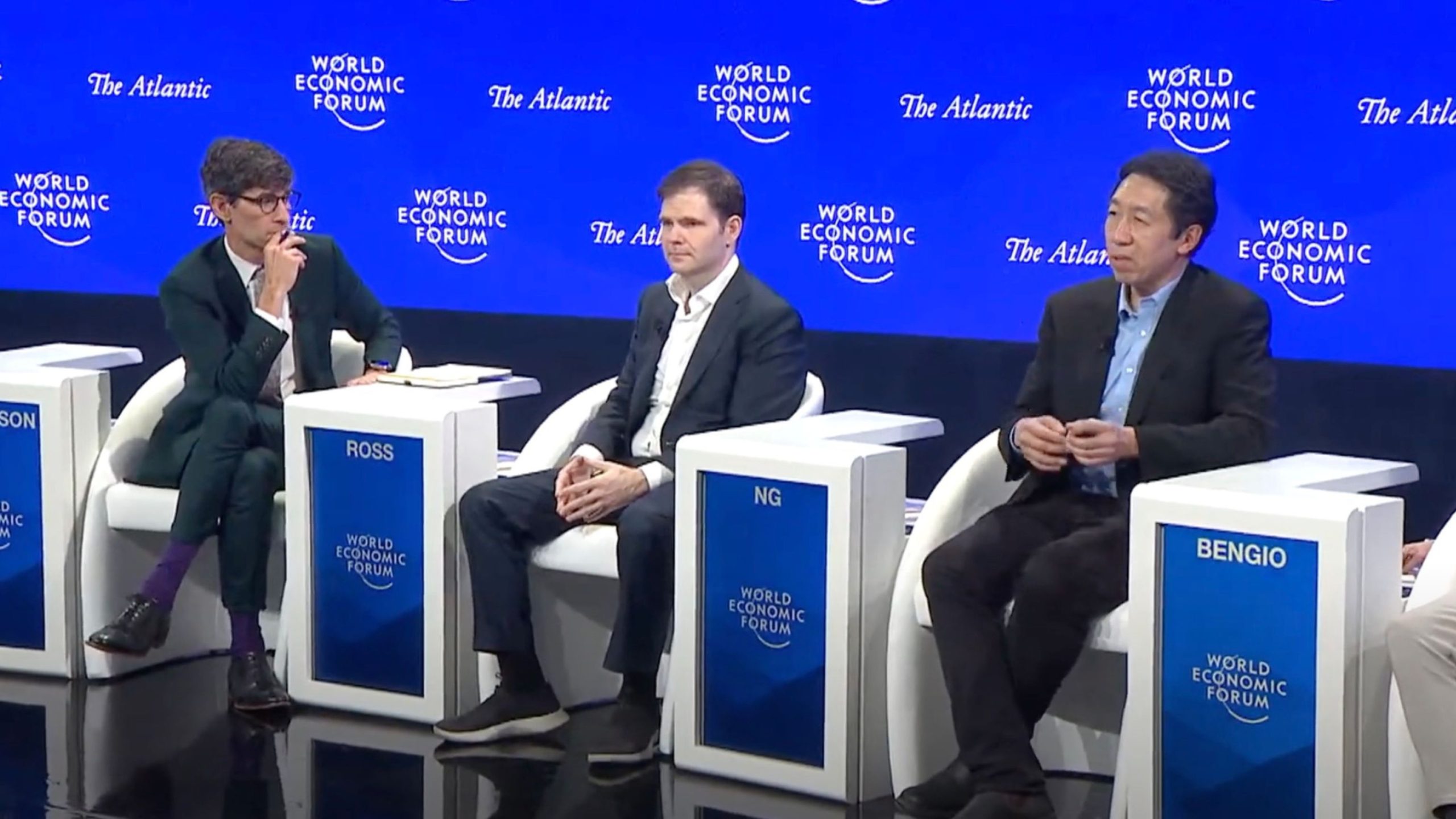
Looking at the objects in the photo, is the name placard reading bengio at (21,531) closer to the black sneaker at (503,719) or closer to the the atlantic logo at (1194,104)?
the black sneaker at (503,719)

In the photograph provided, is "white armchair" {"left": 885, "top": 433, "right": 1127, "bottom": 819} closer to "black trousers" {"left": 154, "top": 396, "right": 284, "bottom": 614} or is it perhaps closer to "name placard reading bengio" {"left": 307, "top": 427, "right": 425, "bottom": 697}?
"name placard reading bengio" {"left": 307, "top": 427, "right": 425, "bottom": 697}

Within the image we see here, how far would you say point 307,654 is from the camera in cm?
511

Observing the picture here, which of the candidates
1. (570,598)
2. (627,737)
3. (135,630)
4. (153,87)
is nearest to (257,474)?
(135,630)

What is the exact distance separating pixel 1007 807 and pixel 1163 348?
902mm

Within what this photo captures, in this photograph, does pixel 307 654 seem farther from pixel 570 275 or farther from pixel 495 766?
pixel 570 275

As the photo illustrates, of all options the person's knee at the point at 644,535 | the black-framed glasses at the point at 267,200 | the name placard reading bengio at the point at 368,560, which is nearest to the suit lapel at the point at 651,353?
the person's knee at the point at 644,535

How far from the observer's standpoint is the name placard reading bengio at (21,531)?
210 inches

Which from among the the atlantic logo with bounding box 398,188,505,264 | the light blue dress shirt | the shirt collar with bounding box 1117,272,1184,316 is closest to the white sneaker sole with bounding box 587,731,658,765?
the light blue dress shirt

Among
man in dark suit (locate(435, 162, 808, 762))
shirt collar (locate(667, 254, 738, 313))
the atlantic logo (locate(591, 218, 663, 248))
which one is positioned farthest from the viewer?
the atlantic logo (locate(591, 218, 663, 248))

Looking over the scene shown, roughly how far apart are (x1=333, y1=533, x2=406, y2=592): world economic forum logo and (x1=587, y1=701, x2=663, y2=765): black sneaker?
62 centimetres

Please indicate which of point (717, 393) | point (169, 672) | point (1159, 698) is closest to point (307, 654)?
point (169, 672)

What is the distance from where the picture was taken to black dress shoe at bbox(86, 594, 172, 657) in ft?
16.8

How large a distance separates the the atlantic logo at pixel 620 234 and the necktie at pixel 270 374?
47.2 inches

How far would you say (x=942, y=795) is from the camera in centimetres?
425
